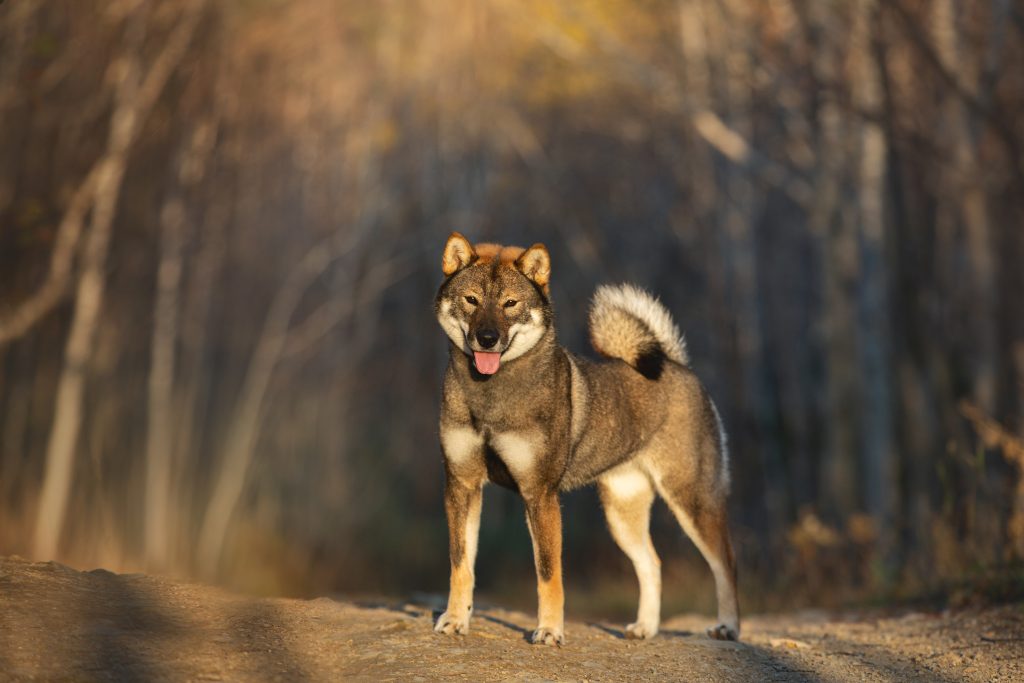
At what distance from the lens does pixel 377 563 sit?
17.4 metres

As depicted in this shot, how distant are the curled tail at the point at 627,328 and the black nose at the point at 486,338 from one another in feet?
5.61

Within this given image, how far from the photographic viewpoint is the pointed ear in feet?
21.5

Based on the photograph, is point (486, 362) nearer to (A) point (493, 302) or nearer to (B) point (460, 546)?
(A) point (493, 302)

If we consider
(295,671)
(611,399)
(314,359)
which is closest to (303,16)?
(314,359)

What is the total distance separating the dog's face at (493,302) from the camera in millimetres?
6215

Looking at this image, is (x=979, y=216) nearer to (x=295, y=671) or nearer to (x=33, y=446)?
(x=33, y=446)

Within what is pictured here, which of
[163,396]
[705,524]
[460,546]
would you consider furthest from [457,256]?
[163,396]

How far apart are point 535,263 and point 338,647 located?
87.5 inches

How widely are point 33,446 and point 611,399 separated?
10408mm

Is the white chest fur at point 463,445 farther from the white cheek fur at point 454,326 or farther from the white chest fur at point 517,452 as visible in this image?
the white cheek fur at point 454,326

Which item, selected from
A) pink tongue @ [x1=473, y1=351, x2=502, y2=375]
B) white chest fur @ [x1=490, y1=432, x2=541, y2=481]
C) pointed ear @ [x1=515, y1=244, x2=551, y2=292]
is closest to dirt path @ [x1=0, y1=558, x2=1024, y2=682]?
white chest fur @ [x1=490, y1=432, x2=541, y2=481]

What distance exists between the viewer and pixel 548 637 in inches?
247

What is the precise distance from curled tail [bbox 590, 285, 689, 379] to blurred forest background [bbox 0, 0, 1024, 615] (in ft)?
9.05

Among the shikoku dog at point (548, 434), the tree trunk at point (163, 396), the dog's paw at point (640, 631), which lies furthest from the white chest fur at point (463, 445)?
the tree trunk at point (163, 396)
